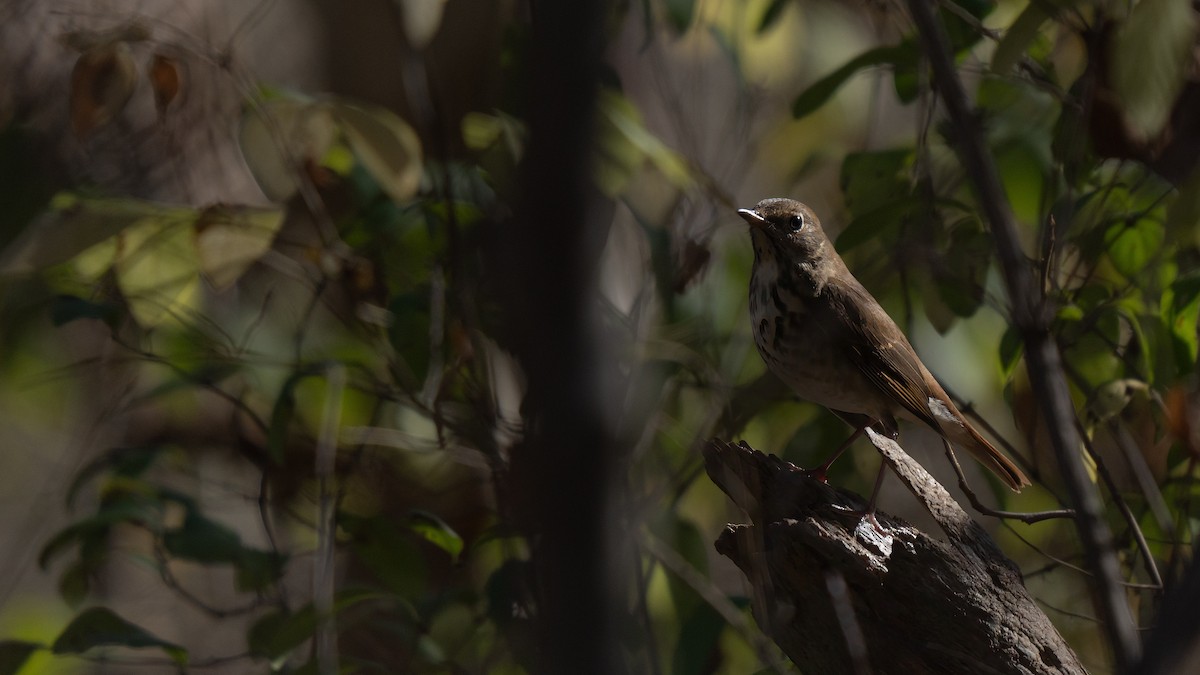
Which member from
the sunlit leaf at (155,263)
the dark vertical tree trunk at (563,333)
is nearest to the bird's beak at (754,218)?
the sunlit leaf at (155,263)

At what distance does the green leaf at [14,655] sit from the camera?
249 cm

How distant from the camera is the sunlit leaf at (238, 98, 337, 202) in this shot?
281 centimetres

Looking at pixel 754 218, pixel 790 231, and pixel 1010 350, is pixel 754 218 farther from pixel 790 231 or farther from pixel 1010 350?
pixel 1010 350

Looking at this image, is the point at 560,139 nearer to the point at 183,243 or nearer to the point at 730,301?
the point at 183,243

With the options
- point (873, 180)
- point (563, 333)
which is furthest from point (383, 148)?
point (563, 333)

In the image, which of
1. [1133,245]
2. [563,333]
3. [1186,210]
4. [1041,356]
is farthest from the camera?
[1133,245]

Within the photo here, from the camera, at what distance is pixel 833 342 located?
2.75 metres

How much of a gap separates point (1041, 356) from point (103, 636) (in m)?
1.85

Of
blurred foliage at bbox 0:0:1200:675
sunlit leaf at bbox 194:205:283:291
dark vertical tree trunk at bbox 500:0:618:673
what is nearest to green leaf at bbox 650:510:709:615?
blurred foliage at bbox 0:0:1200:675

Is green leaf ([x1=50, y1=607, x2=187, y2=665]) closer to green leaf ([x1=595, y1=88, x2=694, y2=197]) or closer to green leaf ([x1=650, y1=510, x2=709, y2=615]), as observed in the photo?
green leaf ([x1=650, y1=510, x2=709, y2=615])

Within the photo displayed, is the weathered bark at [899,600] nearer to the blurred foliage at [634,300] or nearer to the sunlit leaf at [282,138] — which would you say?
the blurred foliage at [634,300]

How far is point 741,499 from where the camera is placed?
2264 millimetres

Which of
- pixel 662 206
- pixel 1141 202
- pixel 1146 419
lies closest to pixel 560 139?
pixel 1141 202

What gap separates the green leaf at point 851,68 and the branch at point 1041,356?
1.86ft
